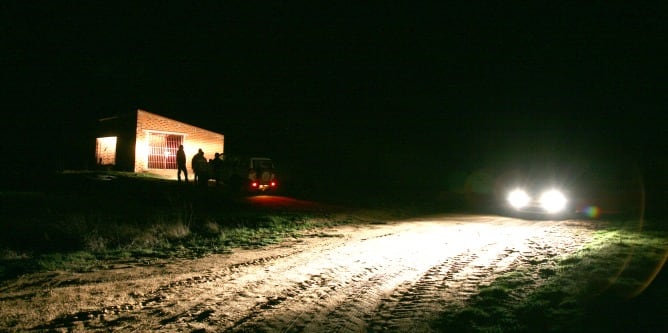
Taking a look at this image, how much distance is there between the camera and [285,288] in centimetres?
643

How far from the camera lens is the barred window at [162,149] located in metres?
24.7

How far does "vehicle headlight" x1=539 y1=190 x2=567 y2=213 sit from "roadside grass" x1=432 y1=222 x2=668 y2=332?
253 inches

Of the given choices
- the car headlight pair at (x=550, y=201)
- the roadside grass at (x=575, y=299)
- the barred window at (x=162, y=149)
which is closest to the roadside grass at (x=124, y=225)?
the roadside grass at (x=575, y=299)

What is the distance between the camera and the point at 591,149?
45.6 meters

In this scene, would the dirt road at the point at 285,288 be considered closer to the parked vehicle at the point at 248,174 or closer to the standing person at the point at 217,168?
the parked vehicle at the point at 248,174

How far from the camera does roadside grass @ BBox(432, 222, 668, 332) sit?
195 inches

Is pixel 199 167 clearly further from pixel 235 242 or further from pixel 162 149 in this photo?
pixel 235 242

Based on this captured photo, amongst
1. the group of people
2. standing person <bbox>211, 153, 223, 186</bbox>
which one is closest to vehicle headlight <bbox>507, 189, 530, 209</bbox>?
the group of people

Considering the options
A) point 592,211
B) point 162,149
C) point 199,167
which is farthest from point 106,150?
point 592,211

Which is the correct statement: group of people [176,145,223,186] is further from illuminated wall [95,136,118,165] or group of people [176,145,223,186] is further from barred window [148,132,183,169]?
illuminated wall [95,136,118,165]

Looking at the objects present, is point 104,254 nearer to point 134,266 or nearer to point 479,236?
point 134,266

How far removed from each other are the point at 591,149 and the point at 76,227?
48724mm

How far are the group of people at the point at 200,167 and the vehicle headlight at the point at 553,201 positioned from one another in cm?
1388

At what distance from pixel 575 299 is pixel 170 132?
2353 cm
